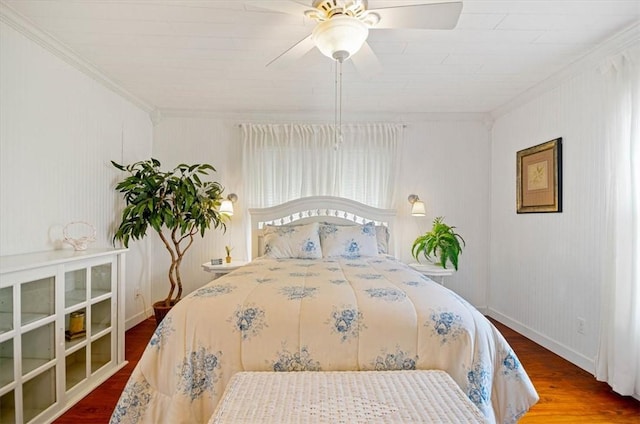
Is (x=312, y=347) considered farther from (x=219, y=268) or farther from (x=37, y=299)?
(x=219, y=268)

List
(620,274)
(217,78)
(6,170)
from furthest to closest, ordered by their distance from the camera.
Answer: (217,78) < (620,274) < (6,170)

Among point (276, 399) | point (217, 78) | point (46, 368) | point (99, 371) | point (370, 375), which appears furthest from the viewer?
point (217, 78)

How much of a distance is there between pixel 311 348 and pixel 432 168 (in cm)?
324

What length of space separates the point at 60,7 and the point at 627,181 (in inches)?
150

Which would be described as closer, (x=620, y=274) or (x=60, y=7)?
(x=60, y=7)

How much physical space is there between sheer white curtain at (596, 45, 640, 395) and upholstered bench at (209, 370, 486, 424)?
1.66 meters

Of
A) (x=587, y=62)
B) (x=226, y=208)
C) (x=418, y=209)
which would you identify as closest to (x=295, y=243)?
(x=226, y=208)

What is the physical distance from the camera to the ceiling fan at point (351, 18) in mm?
1661

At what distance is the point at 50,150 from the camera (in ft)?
8.35

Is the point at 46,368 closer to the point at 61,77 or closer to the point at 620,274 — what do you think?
the point at 61,77

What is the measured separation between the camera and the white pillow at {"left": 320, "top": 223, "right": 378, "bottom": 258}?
3.43 meters

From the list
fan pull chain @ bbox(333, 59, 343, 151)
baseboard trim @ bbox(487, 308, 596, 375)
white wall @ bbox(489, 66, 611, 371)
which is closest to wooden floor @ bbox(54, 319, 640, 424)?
baseboard trim @ bbox(487, 308, 596, 375)

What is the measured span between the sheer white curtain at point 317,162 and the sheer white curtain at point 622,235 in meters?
2.12

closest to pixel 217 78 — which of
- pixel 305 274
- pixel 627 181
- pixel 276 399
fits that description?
pixel 305 274
